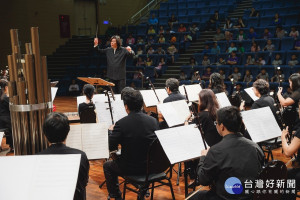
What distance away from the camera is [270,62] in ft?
30.1

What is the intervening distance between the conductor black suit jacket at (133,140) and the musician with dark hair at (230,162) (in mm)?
813

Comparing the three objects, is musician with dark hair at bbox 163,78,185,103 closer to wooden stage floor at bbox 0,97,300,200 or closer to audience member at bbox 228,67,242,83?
wooden stage floor at bbox 0,97,300,200

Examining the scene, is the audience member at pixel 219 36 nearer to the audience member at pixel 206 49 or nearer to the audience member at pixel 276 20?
the audience member at pixel 206 49

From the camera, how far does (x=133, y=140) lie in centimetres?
286

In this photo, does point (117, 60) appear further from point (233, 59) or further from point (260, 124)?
point (233, 59)

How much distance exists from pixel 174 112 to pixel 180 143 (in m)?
1.29

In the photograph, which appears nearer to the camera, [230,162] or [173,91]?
[230,162]

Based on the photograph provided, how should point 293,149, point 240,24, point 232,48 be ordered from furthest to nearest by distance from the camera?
1. point 240,24
2. point 232,48
3. point 293,149

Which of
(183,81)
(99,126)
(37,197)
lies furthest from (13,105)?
(183,81)

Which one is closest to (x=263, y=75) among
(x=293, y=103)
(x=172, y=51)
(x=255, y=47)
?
(x=255, y=47)

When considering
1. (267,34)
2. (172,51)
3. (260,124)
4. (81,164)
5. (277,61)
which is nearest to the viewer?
(81,164)

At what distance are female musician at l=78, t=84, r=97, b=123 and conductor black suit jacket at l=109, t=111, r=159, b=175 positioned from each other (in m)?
1.55

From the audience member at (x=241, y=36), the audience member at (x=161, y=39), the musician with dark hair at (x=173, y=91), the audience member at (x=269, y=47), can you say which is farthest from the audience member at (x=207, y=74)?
the musician with dark hair at (x=173, y=91)

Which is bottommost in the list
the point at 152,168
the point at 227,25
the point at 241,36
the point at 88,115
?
the point at 152,168
